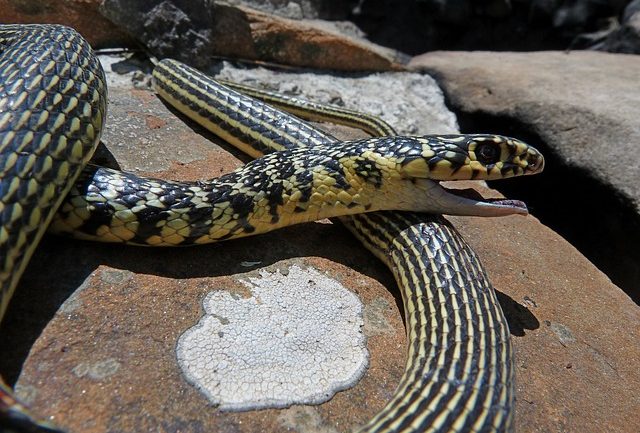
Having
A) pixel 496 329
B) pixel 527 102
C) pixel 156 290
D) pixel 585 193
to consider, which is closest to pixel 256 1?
pixel 527 102

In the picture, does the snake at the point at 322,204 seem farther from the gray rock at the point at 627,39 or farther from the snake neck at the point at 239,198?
the gray rock at the point at 627,39

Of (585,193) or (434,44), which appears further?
(434,44)

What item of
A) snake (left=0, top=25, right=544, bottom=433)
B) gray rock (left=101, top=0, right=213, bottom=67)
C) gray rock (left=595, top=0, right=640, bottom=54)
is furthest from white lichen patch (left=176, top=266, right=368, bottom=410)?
gray rock (left=595, top=0, right=640, bottom=54)

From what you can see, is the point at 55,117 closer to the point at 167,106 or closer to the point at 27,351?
the point at 27,351

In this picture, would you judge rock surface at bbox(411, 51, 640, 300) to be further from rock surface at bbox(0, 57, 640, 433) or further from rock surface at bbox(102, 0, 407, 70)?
rock surface at bbox(102, 0, 407, 70)

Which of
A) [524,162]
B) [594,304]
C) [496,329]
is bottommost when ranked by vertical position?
[594,304]
